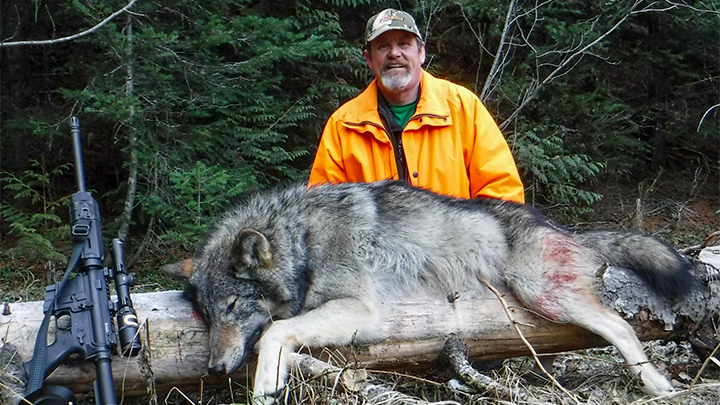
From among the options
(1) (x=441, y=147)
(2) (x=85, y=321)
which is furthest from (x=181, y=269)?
(1) (x=441, y=147)

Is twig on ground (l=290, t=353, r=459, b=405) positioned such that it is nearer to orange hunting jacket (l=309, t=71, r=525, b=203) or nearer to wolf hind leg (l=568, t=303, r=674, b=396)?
wolf hind leg (l=568, t=303, r=674, b=396)

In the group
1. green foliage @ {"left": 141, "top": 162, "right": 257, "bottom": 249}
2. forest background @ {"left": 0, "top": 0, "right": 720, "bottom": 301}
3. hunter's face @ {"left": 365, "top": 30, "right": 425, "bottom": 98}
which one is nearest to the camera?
hunter's face @ {"left": 365, "top": 30, "right": 425, "bottom": 98}

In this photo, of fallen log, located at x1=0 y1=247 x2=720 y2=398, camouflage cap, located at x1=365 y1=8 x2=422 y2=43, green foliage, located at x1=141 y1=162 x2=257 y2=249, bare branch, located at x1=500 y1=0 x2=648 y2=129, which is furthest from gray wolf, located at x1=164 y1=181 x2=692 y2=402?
bare branch, located at x1=500 y1=0 x2=648 y2=129

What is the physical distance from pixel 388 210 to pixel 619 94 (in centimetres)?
743

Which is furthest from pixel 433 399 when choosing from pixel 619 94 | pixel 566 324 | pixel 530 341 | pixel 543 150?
pixel 619 94

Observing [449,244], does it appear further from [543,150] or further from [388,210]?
[543,150]

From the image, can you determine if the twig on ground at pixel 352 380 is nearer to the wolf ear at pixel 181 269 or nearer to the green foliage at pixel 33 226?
the wolf ear at pixel 181 269

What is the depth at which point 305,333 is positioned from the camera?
3918 millimetres

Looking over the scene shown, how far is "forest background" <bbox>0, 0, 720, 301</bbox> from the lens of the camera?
7230 mm

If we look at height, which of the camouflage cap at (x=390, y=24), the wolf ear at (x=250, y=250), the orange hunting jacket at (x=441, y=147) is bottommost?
the wolf ear at (x=250, y=250)

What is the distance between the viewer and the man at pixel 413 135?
5887mm

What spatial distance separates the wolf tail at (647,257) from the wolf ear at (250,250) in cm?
233

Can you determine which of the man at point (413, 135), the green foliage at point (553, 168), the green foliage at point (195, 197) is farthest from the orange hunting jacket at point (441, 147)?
the green foliage at point (553, 168)

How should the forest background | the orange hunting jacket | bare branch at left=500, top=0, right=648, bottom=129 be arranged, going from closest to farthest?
1. the orange hunting jacket
2. the forest background
3. bare branch at left=500, top=0, right=648, bottom=129
